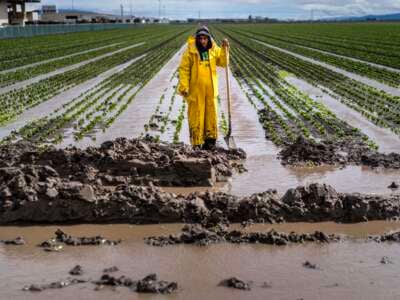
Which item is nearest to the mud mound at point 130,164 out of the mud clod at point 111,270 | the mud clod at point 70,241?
the mud clod at point 70,241

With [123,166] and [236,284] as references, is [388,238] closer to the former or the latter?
[236,284]

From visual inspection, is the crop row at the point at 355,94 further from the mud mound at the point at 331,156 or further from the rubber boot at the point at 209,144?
the rubber boot at the point at 209,144

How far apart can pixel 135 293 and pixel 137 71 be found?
1970 cm

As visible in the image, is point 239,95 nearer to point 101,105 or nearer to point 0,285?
point 101,105

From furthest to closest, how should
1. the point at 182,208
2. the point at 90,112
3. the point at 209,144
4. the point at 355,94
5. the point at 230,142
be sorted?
the point at 355,94 < the point at 90,112 < the point at 230,142 < the point at 209,144 < the point at 182,208

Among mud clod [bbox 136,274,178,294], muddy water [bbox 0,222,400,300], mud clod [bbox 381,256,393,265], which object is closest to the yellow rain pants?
muddy water [bbox 0,222,400,300]

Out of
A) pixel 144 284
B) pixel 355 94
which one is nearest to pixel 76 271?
pixel 144 284

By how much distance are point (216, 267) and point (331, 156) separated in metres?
4.28

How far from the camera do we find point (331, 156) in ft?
30.1

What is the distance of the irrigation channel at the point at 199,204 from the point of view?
5.12 metres

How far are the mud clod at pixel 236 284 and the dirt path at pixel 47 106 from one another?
737 cm

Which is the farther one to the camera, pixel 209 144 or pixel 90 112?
pixel 90 112

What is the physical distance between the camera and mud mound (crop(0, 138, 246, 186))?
26.1 feet

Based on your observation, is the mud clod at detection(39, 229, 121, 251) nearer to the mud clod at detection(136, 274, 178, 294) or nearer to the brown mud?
the brown mud
